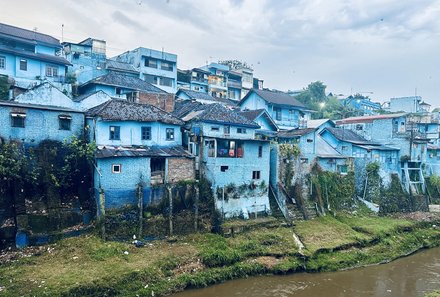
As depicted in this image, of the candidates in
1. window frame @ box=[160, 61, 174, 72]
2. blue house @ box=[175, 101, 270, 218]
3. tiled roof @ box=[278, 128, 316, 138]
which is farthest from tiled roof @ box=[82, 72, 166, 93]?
tiled roof @ box=[278, 128, 316, 138]

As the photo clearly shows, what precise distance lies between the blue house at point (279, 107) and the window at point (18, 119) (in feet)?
91.9

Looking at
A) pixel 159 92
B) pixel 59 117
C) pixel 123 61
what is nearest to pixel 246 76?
pixel 123 61

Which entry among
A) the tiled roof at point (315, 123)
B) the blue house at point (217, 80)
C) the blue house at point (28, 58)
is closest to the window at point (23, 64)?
the blue house at point (28, 58)

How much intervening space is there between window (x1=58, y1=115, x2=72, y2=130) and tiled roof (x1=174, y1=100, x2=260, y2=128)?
33.2 ft

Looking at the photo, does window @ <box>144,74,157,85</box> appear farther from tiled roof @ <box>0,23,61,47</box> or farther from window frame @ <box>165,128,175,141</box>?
window frame @ <box>165,128,175,141</box>

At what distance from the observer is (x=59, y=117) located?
25.8 metres

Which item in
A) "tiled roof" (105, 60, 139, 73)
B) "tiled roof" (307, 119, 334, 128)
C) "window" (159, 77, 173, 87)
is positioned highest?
"tiled roof" (105, 60, 139, 73)

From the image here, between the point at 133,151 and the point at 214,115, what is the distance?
8.66 meters

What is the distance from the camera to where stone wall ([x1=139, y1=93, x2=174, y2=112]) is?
3572 centimetres

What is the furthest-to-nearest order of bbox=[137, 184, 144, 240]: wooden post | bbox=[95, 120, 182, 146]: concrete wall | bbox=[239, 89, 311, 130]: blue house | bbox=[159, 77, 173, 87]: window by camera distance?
bbox=[159, 77, 173, 87]: window < bbox=[239, 89, 311, 130]: blue house < bbox=[95, 120, 182, 146]: concrete wall < bbox=[137, 184, 144, 240]: wooden post

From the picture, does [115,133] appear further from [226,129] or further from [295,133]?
[295,133]

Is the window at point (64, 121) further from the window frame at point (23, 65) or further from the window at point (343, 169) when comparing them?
the window at point (343, 169)

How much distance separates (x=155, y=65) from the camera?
154 feet

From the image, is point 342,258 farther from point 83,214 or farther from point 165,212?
point 83,214
